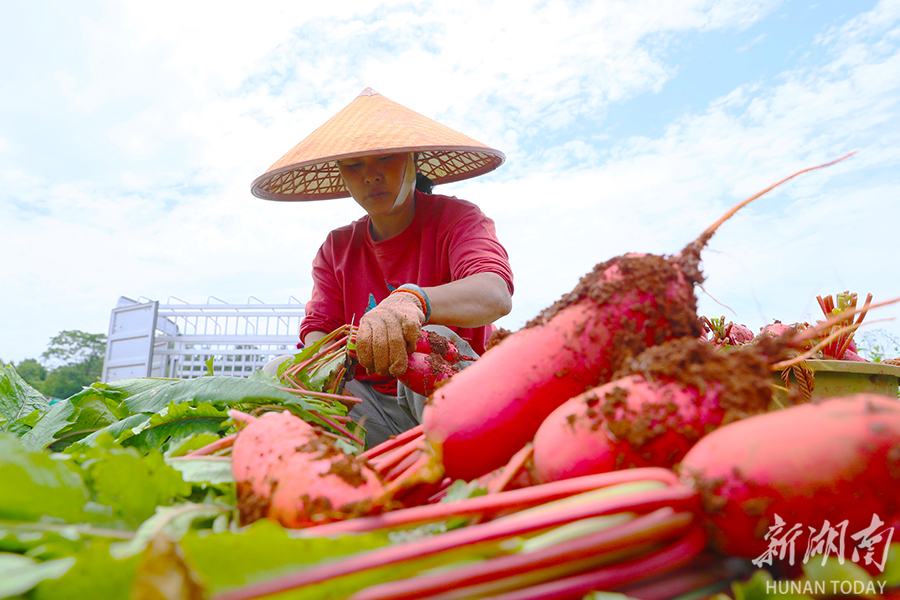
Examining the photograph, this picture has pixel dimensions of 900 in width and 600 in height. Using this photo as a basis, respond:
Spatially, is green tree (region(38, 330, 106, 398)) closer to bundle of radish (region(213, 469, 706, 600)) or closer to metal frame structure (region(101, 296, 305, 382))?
metal frame structure (region(101, 296, 305, 382))

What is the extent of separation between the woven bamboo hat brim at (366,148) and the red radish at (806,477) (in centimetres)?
170

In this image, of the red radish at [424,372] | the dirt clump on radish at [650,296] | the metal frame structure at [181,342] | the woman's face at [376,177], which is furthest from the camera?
the metal frame structure at [181,342]

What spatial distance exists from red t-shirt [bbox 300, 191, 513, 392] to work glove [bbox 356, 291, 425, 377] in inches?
39.6

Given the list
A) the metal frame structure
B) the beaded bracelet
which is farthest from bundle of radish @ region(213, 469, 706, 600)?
the metal frame structure

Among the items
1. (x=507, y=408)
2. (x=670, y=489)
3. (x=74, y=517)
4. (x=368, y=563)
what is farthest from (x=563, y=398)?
(x=74, y=517)

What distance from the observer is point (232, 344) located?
7.84m

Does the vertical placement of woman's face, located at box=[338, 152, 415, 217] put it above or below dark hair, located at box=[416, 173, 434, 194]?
below

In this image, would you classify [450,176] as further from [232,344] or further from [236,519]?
[232,344]

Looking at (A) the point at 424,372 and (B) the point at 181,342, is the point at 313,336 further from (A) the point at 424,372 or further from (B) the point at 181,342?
(B) the point at 181,342

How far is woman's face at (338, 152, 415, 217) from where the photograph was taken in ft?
7.67

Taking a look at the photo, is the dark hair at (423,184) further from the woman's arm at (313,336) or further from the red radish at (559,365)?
the red radish at (559,365)

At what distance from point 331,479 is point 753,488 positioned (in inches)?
18.3

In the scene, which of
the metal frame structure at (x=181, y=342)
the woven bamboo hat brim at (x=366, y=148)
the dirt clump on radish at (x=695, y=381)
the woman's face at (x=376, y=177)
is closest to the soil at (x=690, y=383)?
the dirt clump on radish at (x=695, y=381)

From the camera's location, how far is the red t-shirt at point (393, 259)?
8.42 ft
